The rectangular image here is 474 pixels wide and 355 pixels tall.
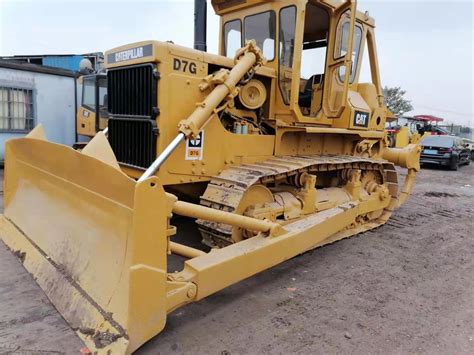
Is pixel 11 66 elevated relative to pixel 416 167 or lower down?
elevated

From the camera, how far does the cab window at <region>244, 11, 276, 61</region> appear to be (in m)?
4.68

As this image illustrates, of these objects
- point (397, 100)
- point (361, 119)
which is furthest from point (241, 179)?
point (397, 100)

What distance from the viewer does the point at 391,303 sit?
11.1 ft

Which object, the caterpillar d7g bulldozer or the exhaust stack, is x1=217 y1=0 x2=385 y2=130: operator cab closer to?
the caterpillar d7g bulldozer

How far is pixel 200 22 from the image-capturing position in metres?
5.36

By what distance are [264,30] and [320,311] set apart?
339 centimetres

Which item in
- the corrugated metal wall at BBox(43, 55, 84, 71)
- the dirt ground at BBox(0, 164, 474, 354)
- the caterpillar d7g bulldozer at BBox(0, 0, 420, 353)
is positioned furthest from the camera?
the corrugated metal wall at BBox(43, 55, 84, 71)

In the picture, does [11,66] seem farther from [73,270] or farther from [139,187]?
[139,187]

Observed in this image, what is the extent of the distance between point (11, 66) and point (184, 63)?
28.6ft

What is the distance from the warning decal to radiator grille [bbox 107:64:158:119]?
45 centimetres

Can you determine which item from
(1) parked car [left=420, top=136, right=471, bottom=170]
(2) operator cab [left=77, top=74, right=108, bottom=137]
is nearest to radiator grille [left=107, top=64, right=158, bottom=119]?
(2) operator cab [left=77, top=74, right=108, bottom=137]

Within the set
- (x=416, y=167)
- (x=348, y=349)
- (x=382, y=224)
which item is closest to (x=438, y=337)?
(x=348, y=349)

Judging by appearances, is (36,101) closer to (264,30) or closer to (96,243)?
(264,30)

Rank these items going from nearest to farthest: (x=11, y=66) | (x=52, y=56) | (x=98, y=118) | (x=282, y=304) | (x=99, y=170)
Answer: (x=99, y=170)
(x=282, y=304)
(x=98, y=118)
(x=11, y=66)
(x=52, y=56)
